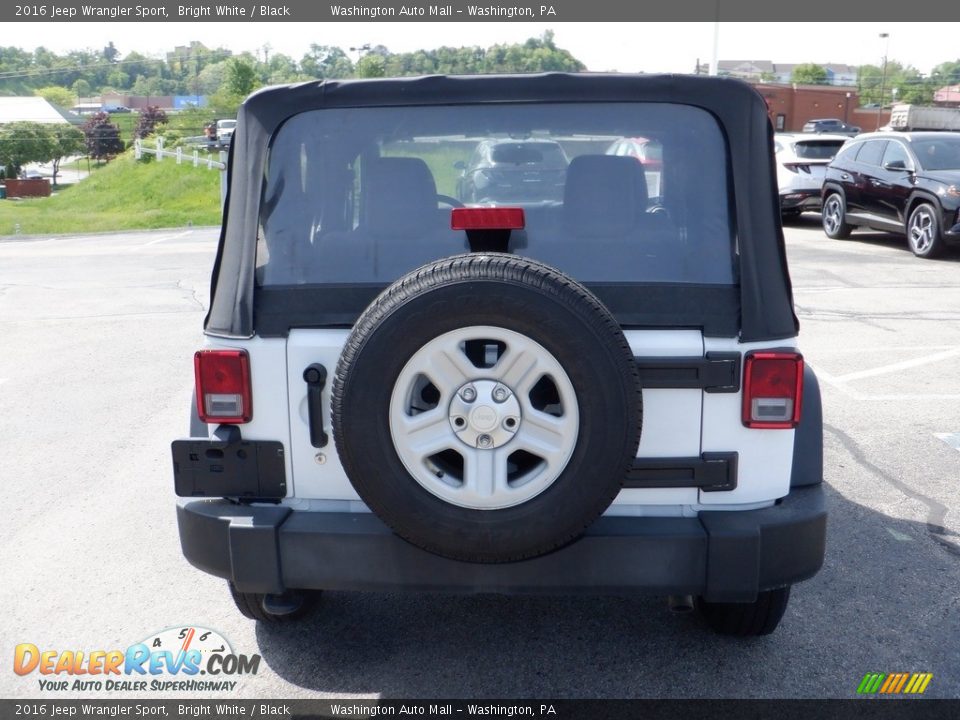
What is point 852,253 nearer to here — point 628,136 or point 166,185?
→ point 628,136

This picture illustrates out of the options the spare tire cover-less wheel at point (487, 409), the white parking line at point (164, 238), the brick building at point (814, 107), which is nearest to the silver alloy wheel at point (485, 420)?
the spare tire cover-less wheel at point (487, 409)

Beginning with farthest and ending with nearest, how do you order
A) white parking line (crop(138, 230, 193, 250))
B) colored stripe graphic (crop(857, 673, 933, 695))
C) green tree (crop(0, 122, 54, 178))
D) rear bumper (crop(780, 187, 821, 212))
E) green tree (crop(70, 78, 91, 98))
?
1. green tree (crop(70, 78, 91, 98))
2. green tree (crop(0, 122, 54, 178))
3. white parking line (crop(138, 230, 193, 250))
4. rear bumper (crop(780, 187, 821, 212))
5. colored stripe graphic (crop(857, 673, 933, 695))

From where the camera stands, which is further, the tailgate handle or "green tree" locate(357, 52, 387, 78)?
"green tree" locate(357, 52, 387, 78)

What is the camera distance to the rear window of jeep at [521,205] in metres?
3.16

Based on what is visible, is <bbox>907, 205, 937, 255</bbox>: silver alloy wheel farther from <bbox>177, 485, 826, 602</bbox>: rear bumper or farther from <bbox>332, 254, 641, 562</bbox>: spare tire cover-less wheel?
<bbox>332, 254, 641, 562</bbox>: spare tire cover-less wheel

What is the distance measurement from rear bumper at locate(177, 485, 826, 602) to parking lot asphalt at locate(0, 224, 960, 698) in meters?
0.49

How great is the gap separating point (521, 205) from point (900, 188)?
12837 millimetres

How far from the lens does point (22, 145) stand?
Answer: 72750 millimetres

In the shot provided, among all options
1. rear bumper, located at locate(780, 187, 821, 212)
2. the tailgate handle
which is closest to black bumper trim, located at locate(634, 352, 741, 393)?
the tailgate handle

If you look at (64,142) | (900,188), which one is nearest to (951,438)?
(900,188)

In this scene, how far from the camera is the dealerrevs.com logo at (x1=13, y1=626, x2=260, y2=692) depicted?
136 inches

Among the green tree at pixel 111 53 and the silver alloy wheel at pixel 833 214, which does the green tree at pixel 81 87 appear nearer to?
the green tree at pixel 111 53

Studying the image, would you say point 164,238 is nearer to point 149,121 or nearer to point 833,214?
point 833,214

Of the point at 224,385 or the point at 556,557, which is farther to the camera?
the point at 224,385
